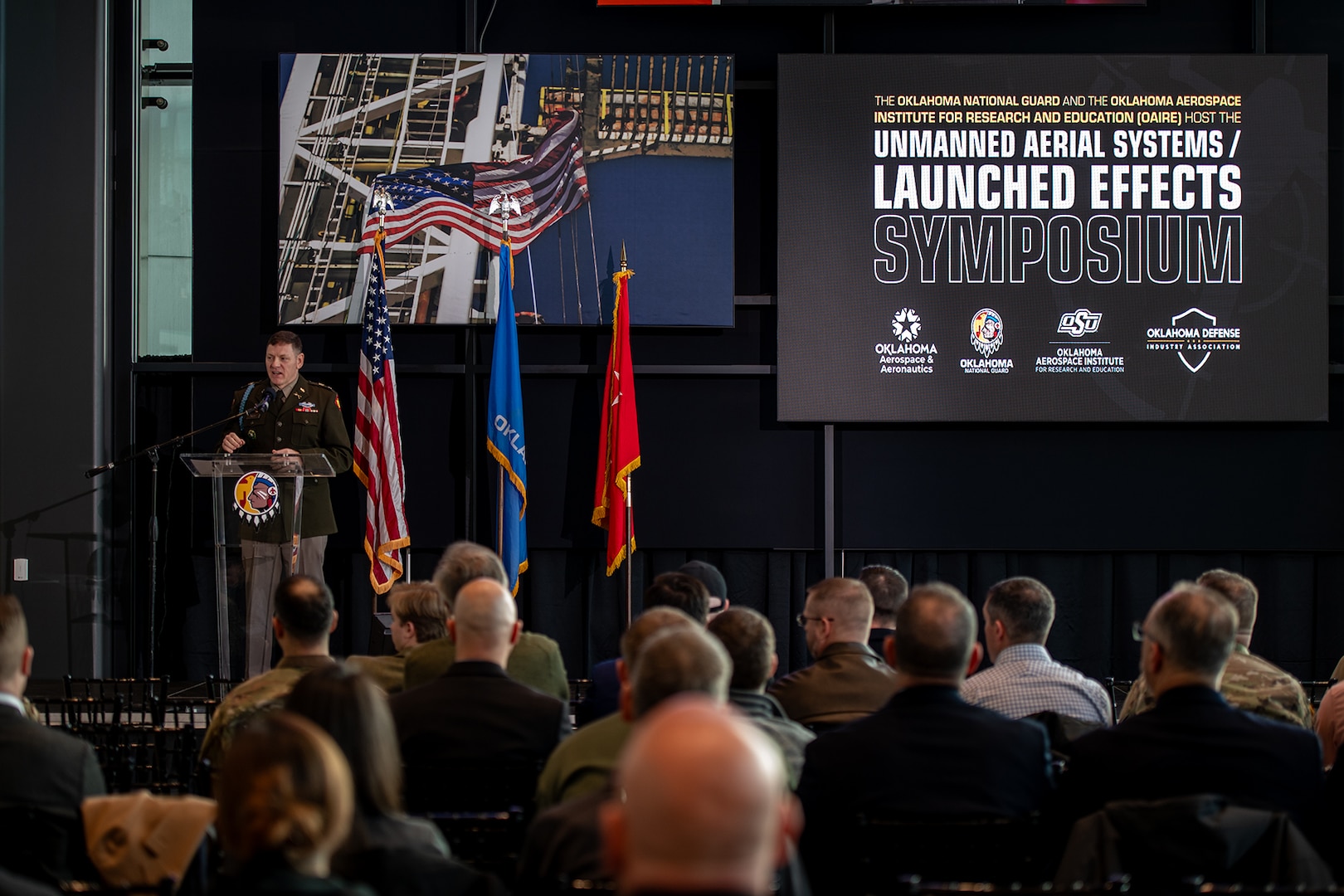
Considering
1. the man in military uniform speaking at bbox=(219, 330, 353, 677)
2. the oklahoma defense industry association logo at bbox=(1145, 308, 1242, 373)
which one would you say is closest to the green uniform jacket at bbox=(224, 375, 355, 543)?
the man in military uniform speaking at bbox=(219, 330, 353, 677)

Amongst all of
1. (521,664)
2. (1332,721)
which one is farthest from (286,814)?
(1332,721)

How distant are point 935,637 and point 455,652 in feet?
4.19

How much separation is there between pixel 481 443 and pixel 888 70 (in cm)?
Result: 311

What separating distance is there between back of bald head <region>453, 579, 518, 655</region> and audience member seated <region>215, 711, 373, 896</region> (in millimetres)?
1436

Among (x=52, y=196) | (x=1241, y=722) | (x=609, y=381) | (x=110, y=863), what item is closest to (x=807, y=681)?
(x=1241, y=722)

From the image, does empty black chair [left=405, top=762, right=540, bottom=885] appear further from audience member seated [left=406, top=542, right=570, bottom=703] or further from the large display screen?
the large display screen

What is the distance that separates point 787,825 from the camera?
1512 mm

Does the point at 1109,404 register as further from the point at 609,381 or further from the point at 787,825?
the point at 787,825

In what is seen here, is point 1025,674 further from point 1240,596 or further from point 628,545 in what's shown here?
point 628,545

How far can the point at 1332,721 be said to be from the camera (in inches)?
142

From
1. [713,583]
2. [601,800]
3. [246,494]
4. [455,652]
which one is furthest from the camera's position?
[246,494]

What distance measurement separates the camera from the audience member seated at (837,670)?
3635 mm

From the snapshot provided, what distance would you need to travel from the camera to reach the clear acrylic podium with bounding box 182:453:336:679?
6.15 metres

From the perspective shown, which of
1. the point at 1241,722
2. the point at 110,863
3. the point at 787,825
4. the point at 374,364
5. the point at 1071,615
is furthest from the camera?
the point at 1071,615
